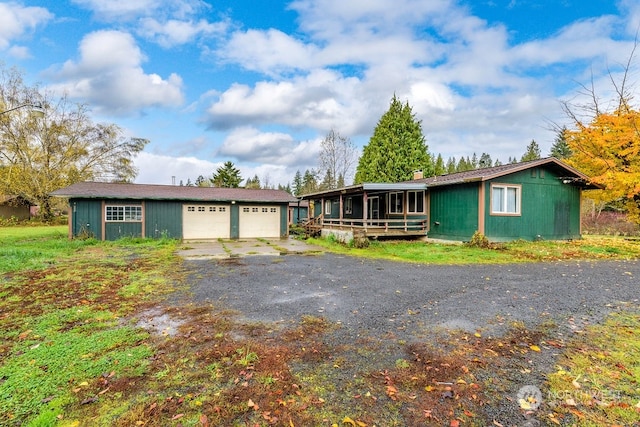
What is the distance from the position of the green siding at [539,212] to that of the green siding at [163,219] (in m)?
15.2

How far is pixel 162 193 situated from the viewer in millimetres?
16703

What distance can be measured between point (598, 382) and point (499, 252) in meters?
9.17

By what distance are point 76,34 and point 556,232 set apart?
22008 mm

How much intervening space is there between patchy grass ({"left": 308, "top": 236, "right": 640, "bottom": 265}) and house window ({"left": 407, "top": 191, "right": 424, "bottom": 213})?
270 cm

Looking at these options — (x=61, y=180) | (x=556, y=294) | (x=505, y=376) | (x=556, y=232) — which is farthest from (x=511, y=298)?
(x=61, y=180)

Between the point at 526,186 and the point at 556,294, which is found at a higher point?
the point at 526,186

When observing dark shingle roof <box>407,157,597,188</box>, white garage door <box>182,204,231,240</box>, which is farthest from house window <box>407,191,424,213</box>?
white garage door <box>182,204,231,240</box>

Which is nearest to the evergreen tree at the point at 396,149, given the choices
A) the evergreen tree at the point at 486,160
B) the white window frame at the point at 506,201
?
the white window frame at the point at 506,201

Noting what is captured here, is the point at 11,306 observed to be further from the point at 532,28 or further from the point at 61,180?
the point at 61,180

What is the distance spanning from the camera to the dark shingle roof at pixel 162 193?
15.0 metres

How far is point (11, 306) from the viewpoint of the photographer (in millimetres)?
4887

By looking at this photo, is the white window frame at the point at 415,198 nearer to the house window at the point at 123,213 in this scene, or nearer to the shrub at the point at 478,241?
the shrub at the point at 478,241

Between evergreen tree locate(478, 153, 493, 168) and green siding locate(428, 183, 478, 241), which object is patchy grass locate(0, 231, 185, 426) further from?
evergreen tree locate(478, 153, 493, 168)

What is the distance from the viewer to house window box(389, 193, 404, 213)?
54.1 ft
